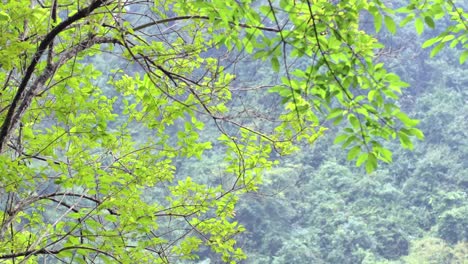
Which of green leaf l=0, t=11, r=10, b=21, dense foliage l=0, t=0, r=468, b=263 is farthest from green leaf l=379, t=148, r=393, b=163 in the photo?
green leaf l=0, t=11, r=10, b=21

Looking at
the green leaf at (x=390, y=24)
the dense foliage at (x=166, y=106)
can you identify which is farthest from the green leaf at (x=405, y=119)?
the green leaf at (x=390, y=24)

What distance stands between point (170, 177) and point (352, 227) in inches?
387

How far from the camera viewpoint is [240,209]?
12.2 meters

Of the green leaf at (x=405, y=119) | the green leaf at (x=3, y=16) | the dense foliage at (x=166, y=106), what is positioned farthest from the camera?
the green leaf at (x=3, y=16)

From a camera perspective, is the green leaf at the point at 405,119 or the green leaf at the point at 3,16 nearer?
the green leaf at the point at 405,119

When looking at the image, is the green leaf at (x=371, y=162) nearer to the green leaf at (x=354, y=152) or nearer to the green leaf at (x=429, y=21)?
the green leaf at (x=354, y=152)

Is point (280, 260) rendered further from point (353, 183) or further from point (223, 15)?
point (223, 15)

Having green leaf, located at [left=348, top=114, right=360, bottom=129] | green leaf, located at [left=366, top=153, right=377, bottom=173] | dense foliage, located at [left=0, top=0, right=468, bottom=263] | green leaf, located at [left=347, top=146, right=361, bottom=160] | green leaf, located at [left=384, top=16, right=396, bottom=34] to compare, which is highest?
dense foliage, located at [left=0, top=0, right=468, bottom=263]

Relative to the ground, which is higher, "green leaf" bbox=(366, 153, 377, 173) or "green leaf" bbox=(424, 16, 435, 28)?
"green leaf" bbox=(424, 16, 435, 28)

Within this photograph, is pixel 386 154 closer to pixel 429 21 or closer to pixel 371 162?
pixel 371 162

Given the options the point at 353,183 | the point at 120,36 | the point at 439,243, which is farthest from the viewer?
the point at 353,183

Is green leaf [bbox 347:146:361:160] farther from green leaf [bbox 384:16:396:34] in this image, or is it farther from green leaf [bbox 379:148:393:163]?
green leaf [bbox 384:16:396:34]

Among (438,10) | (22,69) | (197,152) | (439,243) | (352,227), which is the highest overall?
(352,227)

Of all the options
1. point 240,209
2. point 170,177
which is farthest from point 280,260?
point 170,177
